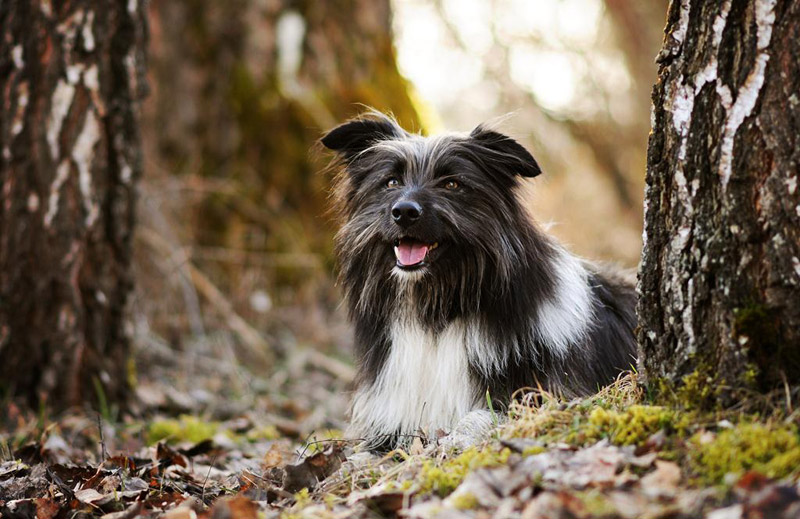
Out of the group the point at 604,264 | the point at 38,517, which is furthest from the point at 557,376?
the point at 38,517

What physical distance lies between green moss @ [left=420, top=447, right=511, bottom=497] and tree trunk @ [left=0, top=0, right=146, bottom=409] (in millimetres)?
3391

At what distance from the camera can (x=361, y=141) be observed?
4824 millimetres

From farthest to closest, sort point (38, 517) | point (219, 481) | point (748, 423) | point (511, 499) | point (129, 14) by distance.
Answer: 1. point (129, 14)
2. point (219, 481)
3. point (38, 517)
4. point (748, 423)
5. point (511, 499)

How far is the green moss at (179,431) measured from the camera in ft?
17.3

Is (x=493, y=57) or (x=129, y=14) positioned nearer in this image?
(x=129, y=14)

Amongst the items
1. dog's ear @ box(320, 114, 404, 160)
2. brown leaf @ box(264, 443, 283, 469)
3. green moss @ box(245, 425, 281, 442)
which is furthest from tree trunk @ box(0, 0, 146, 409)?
brown leaf @ box(264, 443, 283, 469)

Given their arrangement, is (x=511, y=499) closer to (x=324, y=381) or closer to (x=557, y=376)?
(x=557, y=376)

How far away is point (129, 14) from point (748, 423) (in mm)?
4451

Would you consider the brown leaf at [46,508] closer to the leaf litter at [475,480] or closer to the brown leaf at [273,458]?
the leaf litter at [475,480]

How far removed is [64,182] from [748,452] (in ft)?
14.4

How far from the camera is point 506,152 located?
446 centimetres

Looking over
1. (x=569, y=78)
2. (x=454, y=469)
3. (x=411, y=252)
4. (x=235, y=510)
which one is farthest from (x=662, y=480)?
(x=569, y=78)

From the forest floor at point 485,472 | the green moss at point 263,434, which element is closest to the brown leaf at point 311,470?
the forest floor at point 485,472

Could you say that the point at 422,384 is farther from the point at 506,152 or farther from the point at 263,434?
the point at 263,434
